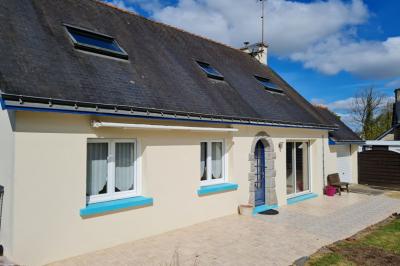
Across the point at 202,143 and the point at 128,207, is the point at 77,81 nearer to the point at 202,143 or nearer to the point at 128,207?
the point at 128,207

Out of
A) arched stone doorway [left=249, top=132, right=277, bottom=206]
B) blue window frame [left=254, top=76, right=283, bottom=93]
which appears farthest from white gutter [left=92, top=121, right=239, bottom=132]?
blue window frame [left=254, top=76, right=283, bottom=93]

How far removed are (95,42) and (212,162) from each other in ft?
16.9

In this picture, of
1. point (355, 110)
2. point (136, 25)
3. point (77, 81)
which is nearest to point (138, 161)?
point (77, 81)

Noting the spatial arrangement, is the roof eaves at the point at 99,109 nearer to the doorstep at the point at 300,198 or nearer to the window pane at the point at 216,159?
the window pane at the point at 216,159

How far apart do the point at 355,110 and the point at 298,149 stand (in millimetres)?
33489

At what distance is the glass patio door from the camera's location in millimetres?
14055

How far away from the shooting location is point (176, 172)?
9148 mm

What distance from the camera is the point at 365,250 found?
25.1ft

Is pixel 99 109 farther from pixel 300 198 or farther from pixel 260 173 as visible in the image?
pixel 300 198

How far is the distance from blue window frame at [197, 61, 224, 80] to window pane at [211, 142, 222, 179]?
312 centimetres

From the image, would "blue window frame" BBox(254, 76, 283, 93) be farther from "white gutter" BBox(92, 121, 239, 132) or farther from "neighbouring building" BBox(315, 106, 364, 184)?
"white gutter" BBox(92, 121, 239, 132)

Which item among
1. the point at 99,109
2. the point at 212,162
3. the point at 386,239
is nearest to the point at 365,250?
the point at 386,239

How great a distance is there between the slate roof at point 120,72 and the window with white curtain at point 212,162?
1.18m

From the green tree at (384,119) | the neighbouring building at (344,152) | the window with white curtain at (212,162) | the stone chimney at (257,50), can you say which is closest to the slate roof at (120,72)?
the window with white curtain at (212,162)
